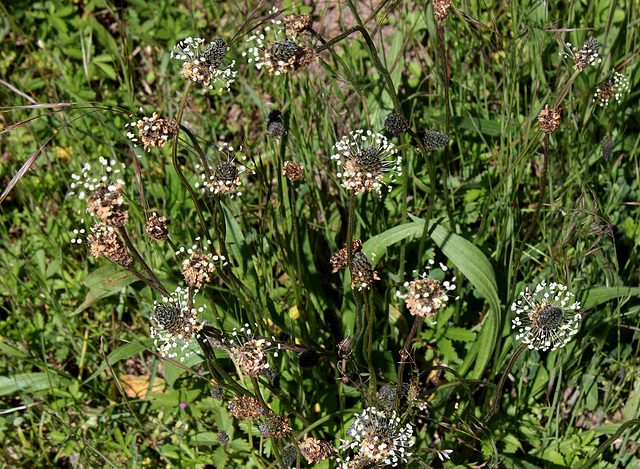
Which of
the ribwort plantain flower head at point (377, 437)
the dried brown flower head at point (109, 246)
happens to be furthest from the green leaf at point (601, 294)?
the dried brown flower head at point (109, 246)

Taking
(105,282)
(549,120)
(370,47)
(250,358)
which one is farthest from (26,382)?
(549,120)

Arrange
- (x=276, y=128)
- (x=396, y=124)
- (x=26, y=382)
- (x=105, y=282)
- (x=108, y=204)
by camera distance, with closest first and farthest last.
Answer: (x=108, y=204), (x=396, y=124), (x=276, y=128), (x=105, y=282), (x=26, y=382)

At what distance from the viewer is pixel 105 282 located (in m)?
2.90

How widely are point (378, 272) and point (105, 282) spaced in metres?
1.41

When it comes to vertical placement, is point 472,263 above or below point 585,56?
below

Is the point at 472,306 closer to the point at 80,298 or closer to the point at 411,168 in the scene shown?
the point at 411,168

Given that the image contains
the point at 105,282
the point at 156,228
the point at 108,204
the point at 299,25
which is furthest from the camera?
the point at 105,282

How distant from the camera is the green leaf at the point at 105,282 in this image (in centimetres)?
287

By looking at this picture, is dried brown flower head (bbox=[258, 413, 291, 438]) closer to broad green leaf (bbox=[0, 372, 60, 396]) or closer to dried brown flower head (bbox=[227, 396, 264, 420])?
dried brown flower head (bbox=[227, 396, 264, 420])

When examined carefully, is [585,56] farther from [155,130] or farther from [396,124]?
[155,130]

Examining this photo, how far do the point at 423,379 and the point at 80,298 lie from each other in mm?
2195

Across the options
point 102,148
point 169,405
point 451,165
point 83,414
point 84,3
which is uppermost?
point 84,3

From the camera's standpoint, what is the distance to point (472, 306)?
3.20m

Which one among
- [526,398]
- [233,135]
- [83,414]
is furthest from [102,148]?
A: [526,398]
